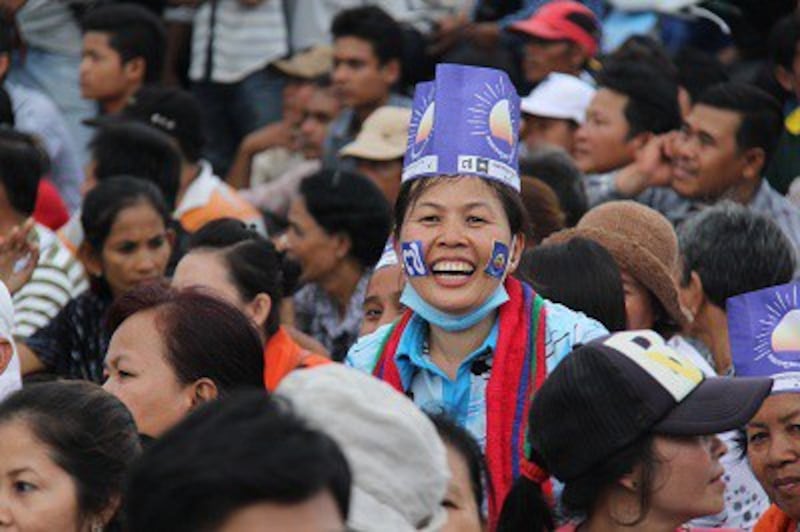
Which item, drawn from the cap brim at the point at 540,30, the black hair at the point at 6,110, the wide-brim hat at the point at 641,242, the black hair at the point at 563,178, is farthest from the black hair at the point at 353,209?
the cap brim at the point at 540,30

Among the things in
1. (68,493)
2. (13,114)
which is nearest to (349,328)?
(13,114)

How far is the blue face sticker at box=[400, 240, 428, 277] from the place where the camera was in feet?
16.2

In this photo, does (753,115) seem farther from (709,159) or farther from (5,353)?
(5,353)

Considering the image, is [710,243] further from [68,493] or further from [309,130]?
[309,130]

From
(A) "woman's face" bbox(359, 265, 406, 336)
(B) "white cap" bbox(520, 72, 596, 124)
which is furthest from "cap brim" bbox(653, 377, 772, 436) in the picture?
(B) "white cap" bbox(520, 72, 596, 124)

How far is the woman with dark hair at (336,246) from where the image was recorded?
25.3ft

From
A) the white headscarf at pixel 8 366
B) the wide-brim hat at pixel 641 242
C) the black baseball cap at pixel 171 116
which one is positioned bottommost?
the black baseball cap at pixel 171 116

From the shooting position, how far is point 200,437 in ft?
8.37

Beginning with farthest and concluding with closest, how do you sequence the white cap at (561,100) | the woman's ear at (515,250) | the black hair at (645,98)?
the white cap at (561,100)
the black hair at (645,98)
the woman's ear at (515,250)

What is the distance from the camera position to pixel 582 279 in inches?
215

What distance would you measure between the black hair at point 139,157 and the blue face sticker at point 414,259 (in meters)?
3.47

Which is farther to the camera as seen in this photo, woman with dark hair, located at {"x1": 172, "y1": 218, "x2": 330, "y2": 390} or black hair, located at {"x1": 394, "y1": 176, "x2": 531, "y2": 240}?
woman with dark hair, located at {"x1": 172, "y1": 218, "x2": 330, "y2": 390}

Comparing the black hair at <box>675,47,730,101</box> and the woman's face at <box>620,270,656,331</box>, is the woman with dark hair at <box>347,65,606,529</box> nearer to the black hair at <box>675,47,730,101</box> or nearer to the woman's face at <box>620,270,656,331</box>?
the woman's face at <box>620,270,656,331</box>

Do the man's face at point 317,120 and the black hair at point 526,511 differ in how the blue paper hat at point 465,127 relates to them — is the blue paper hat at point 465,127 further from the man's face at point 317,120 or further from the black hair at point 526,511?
the man's face at point 317,120
